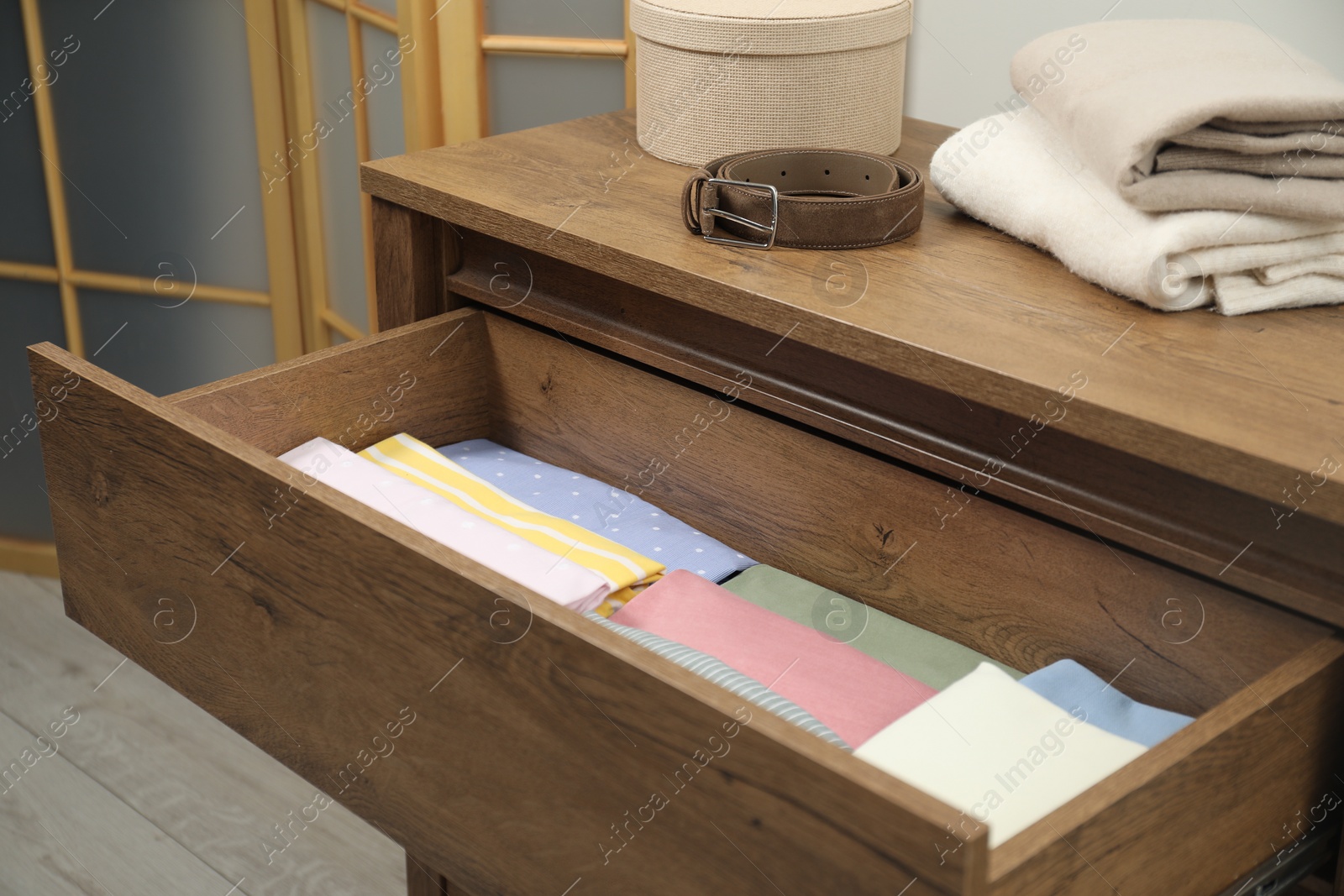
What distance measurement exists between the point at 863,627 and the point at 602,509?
22 cm

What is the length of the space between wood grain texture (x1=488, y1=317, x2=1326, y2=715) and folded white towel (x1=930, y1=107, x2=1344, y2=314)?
0.15 m

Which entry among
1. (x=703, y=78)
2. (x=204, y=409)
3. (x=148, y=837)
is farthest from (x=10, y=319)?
(x=703, y=78)

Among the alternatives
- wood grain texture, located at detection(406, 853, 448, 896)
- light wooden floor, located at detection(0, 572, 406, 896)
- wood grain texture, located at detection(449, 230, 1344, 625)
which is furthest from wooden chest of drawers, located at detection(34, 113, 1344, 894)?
light wooden floor, located at detection(0, 572, 406, 896)

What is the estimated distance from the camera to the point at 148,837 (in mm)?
1396

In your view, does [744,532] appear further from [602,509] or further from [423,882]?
[423,882]

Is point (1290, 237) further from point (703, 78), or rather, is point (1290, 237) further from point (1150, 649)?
point (703, 78)

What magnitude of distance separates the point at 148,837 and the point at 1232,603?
Result: 1197 millimetres

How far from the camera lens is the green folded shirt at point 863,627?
734 mm

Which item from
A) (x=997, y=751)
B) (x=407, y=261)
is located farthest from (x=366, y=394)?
(x=997, y=751)

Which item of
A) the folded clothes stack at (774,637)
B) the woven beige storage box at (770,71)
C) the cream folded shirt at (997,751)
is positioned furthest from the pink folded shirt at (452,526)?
the woven beige storage box at (770,71)

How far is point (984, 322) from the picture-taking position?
0.69 metres

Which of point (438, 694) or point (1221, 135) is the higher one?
point (1221, 135)

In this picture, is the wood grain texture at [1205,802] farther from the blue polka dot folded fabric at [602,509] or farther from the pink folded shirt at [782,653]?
the blue polka dot folded fabric at [602,509]

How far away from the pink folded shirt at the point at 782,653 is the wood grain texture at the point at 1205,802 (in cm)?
16
